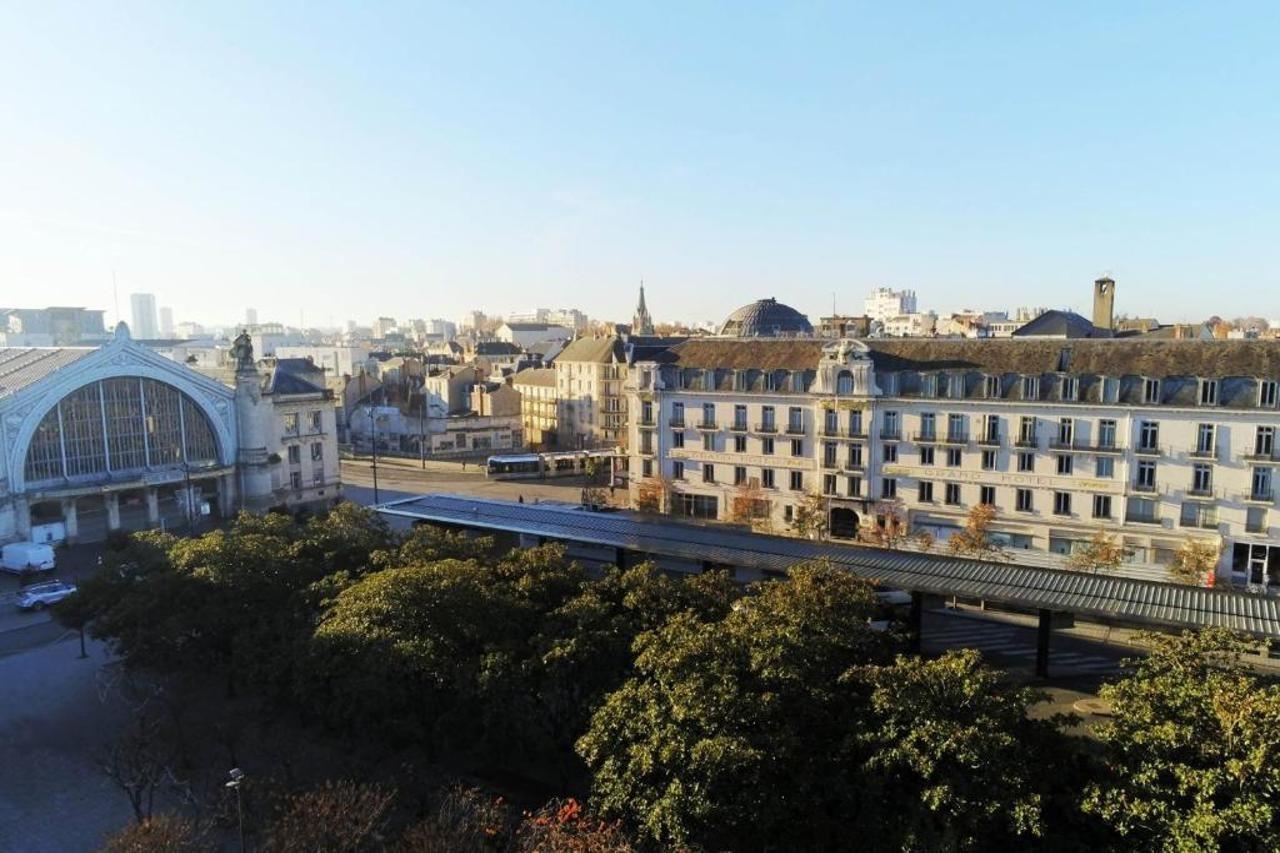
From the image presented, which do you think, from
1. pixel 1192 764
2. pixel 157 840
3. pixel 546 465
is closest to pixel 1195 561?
pixel 1192 764

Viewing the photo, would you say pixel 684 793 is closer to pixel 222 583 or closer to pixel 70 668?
pixel 222 583

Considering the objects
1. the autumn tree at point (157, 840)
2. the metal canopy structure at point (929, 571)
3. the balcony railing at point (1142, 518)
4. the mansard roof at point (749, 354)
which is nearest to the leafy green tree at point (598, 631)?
the metal canopy structure at point (929, 571)

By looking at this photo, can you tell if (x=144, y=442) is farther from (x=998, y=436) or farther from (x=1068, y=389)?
(x=1068, y=389)

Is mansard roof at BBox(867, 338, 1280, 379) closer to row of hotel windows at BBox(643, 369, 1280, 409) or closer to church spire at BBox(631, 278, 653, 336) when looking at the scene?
row of hotel windows at BBox(643, 369, 1280, 409)

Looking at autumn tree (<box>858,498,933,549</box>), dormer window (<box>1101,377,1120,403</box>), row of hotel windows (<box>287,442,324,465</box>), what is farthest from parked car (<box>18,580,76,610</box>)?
dormer window (<box>1101,377,1120,403</box>)

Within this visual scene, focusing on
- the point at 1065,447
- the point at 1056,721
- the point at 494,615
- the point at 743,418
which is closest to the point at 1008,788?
the point at 1056,721

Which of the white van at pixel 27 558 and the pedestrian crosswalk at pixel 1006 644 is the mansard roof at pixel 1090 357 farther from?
the white van at pixel 27 558
